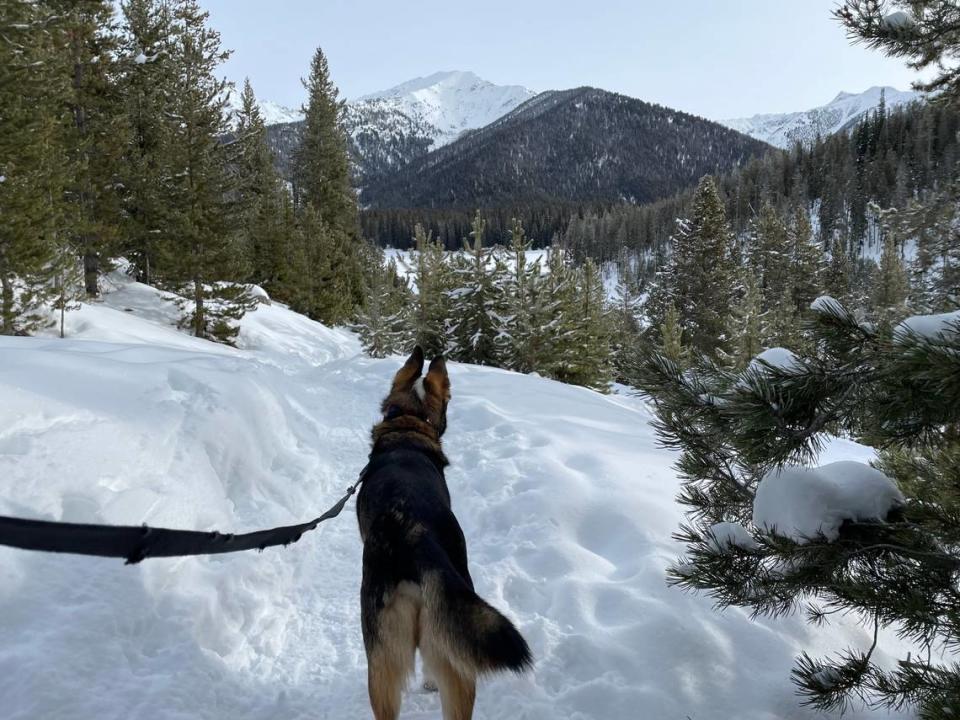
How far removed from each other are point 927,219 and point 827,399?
2354mm

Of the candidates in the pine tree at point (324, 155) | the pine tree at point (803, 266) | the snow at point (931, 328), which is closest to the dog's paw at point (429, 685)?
the snow at point (931, 328)

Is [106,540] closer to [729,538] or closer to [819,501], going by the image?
[729,538]

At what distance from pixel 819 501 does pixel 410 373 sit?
3200mm

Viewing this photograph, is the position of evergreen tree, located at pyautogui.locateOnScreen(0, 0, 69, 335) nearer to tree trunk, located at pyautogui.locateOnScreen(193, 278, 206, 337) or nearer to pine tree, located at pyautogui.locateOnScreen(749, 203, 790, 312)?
tree trunk, located at pyautogui.locateOnScreen(193, 278, 206, 337)

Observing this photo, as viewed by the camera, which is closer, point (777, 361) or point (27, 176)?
point (777, 361)

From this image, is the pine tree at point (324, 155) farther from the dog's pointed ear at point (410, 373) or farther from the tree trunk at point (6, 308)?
the dog's pointed ear at point (410, 373)

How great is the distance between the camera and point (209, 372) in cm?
682

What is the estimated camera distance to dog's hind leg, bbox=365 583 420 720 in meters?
2.52

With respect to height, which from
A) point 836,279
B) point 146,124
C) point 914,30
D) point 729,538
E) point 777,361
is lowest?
point 729,538

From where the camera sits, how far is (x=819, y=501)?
7.16 feet

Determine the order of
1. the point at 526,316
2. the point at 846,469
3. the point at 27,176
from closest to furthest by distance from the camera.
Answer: the point at 846,469 → the point at 27,176 → the point at 526,316

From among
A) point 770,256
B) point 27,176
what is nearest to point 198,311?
point 27,176

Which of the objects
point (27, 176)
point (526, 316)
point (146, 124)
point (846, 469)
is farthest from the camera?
point (146, 124)

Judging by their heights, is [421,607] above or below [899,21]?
below
